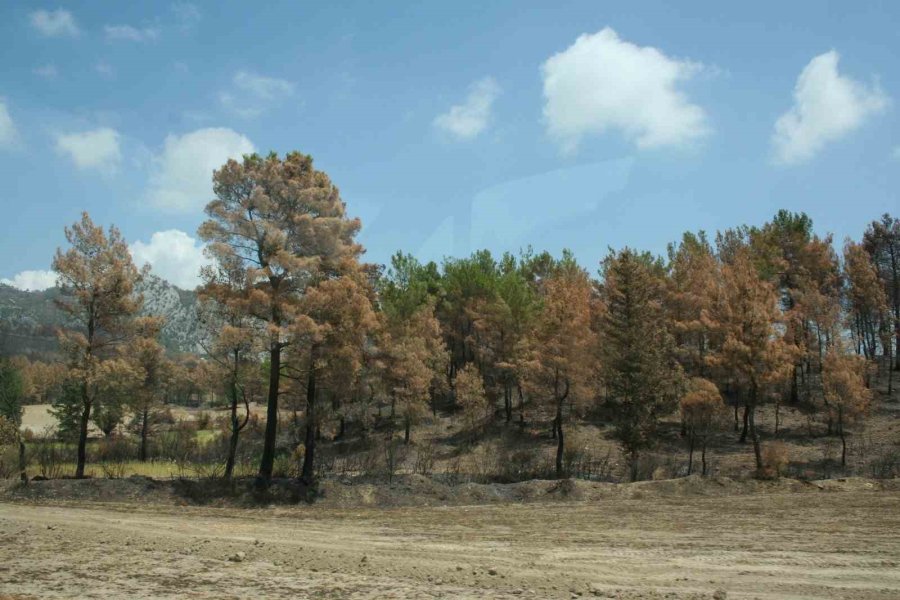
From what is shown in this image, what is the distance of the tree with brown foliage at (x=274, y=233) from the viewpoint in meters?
21.8

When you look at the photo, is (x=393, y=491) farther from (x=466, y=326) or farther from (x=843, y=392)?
(x=466, y=326)

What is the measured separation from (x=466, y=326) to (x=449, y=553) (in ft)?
146

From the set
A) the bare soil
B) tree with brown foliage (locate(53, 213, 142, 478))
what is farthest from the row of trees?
the bare soil

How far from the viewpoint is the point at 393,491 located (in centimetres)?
2088

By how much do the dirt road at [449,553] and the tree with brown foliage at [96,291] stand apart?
7.83 metres

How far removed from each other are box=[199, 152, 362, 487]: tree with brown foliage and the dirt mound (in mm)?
1748

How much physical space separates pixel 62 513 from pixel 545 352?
73.7ft

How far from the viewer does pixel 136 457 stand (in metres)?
42.0

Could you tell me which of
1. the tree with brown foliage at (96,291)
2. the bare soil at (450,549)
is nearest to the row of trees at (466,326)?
the tree with brown foliage at (96,291)

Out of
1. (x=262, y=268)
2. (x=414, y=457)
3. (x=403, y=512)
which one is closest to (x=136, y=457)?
(x=414, y=457)

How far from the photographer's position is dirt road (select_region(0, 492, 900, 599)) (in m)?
8.92

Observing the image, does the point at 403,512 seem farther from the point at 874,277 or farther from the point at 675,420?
the point at 874,277

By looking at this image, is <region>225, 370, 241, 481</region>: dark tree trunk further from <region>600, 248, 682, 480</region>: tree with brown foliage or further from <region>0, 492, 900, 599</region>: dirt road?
<region>600, 248, 682, 480</region>: tree with brown foliage

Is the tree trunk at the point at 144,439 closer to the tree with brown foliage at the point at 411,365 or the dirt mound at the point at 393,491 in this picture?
the tree with brown foliage at the point at 411,365
